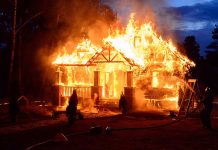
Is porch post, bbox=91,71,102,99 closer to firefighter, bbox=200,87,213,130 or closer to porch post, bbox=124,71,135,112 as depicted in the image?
porch post, bbox=124,71,135,112

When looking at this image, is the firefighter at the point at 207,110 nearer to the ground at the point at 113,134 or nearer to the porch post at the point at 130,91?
the ground at the point at 113,134

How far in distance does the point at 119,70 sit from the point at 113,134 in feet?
47.0

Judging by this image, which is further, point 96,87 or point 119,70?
point 119,70

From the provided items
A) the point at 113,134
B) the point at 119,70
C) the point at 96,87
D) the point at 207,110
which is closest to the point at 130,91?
the point at 96,87

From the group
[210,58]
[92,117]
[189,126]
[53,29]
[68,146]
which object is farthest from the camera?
[210,58]

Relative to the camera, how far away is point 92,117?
23.8m

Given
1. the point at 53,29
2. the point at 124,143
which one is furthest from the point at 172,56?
the point at 124,143

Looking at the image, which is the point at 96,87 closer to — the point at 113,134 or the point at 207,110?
the point at 207,110

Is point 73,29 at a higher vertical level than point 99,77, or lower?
higher

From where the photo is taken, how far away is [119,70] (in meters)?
31.1

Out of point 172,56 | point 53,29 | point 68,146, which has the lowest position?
point 68,146

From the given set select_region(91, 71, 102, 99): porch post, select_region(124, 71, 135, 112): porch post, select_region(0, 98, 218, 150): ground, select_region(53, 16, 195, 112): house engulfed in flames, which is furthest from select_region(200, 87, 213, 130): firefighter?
select_region(91, 71, 102, 99): porch post

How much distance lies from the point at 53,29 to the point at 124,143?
1101 inches

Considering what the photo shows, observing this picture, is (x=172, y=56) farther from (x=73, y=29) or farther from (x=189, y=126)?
(x=73, y=29)
